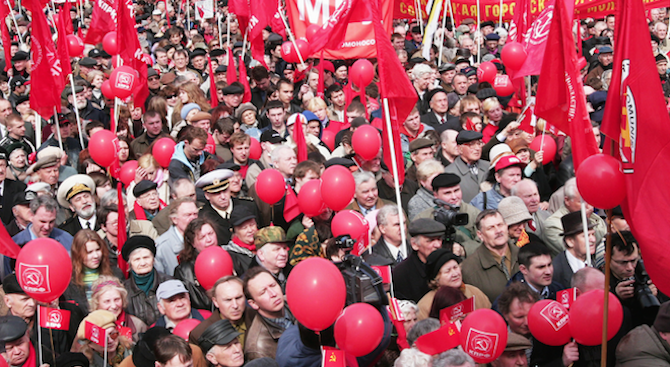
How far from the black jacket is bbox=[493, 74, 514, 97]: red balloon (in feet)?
21.6

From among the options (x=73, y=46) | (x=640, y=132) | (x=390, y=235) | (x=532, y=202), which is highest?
(x=73, y=46)

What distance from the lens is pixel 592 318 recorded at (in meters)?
3.86

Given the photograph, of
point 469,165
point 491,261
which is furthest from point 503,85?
point 491,261

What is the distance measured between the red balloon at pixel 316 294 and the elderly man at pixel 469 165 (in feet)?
12.9

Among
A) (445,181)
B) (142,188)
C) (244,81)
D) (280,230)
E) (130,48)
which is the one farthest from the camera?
(244,81)

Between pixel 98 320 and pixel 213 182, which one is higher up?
pixel 213 182

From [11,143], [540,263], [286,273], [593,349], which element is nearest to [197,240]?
[286,273]

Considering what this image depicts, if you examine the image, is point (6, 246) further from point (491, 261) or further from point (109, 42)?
point (109, 42)

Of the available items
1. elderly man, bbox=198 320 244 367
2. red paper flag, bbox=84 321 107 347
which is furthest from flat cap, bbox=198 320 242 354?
red paper flag, bbox=84 321 107 347

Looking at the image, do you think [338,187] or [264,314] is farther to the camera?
[338,187]

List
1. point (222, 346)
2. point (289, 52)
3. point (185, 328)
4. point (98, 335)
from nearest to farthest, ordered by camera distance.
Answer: point (222, 346) → point (98, 335) → point (185, 328) → point (289, 52)

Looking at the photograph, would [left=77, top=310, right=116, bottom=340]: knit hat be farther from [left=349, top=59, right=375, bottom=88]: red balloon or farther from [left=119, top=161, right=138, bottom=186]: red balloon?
[left=349, top=59, right=375, bottom=88]: red balloon

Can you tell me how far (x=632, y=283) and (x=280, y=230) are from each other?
2.52 meters

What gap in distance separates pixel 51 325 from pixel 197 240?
4.71 ft
